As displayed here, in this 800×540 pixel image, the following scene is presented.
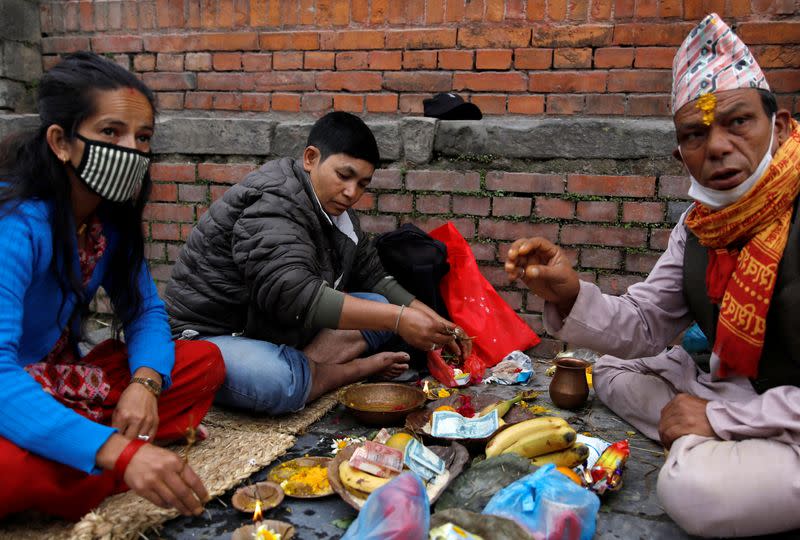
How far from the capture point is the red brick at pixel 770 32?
3455mm

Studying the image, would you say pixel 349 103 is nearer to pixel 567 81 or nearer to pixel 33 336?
pixel 567 81

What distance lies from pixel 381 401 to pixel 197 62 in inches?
110

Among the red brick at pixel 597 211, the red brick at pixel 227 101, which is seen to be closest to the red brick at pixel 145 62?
the red brick at pixel 227 101

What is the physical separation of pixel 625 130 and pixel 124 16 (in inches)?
135

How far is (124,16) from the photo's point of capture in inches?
175

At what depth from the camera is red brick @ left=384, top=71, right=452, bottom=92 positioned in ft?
13.1

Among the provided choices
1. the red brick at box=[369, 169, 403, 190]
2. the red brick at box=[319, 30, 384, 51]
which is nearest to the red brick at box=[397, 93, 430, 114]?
the red brick at box=[319, 30, 384, 51]

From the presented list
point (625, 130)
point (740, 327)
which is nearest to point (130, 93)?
point (740, 327)

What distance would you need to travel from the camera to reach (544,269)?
89.1 inches

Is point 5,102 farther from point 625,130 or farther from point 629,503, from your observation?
point 629,503

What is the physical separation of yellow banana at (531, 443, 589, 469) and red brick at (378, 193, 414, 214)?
79.8 inches

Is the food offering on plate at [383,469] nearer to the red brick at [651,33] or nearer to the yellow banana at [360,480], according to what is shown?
the yellow banana at [360,480]

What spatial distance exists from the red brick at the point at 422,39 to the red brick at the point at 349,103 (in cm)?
38

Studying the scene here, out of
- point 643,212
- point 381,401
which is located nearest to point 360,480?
point 381,401
